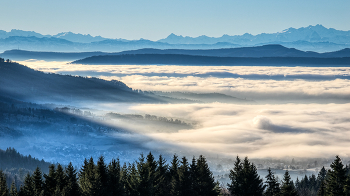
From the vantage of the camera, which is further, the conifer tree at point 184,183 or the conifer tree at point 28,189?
the conifer tree at point 184,183

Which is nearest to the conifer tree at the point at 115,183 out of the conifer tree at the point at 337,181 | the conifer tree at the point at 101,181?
the conifer tree at the point at 101,181

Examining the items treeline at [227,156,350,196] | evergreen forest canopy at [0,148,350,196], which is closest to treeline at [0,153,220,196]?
evergreen forest canopy at [0,148,350,196]

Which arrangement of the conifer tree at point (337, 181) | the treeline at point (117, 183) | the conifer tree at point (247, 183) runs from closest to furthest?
the treeline at point (117, 183) < the conifer tree at point (337, 181) < the conifer tree at point (247, 183)

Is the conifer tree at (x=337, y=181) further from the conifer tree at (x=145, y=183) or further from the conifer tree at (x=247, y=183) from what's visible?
the conifer tree at (x=145, y=183)

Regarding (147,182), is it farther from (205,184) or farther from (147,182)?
(205,184)

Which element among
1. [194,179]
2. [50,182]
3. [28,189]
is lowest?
[28,189]

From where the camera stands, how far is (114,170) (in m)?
50.6

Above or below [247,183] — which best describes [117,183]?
above

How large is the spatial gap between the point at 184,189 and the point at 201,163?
23.0 ft

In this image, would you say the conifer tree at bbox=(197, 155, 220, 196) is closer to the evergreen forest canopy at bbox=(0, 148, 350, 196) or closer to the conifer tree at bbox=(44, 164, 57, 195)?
the evergreen forest canopy at bbox=(0, 148, 350, 196)

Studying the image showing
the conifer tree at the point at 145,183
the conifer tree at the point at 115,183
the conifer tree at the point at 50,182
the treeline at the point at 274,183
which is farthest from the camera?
the conifer tree at the point at 50,182

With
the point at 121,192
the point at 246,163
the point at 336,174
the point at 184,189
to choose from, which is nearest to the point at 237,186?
the point at 246,163

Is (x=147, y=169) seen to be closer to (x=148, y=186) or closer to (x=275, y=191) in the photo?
(x=148, y=186)

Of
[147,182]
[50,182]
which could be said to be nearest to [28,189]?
[50,182]
